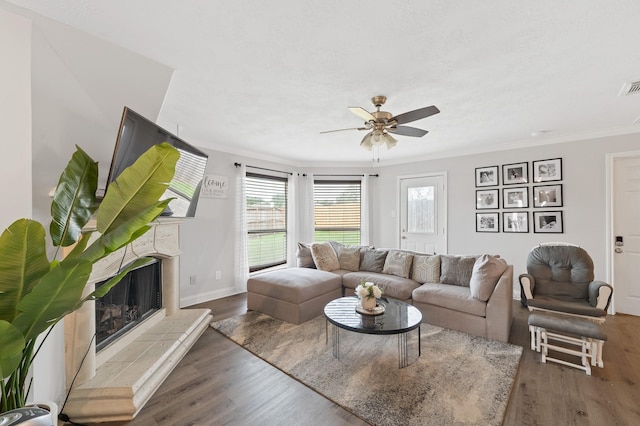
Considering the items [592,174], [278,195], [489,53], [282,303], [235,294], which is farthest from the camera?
[278,195]

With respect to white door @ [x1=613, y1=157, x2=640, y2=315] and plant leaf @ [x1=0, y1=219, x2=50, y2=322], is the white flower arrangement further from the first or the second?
white door @ [x1=613, y1=157, x2=640, y2=315]

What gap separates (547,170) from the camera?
3857 mm

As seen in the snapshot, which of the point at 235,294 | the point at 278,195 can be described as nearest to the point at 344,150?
the point at 278,195

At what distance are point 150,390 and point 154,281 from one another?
4.27ft

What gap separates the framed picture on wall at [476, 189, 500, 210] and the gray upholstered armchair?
121 centimetres

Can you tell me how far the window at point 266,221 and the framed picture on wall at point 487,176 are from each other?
348 centimetres

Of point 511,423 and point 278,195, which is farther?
point 278,195

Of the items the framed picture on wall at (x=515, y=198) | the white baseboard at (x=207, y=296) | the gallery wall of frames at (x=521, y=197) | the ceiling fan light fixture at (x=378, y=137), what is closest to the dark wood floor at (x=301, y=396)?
the white baseboard at (x=207, y=296)

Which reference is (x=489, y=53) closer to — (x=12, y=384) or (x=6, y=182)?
(x=6, y=182)

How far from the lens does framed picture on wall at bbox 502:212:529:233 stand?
4024mm

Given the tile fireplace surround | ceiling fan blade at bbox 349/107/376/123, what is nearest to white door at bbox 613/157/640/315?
ceiling fan blade at bbox 349/107/376/123

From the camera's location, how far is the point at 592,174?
356 cm

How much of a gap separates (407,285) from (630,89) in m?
2.82

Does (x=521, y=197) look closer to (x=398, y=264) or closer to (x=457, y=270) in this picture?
(x=457, y=270)
